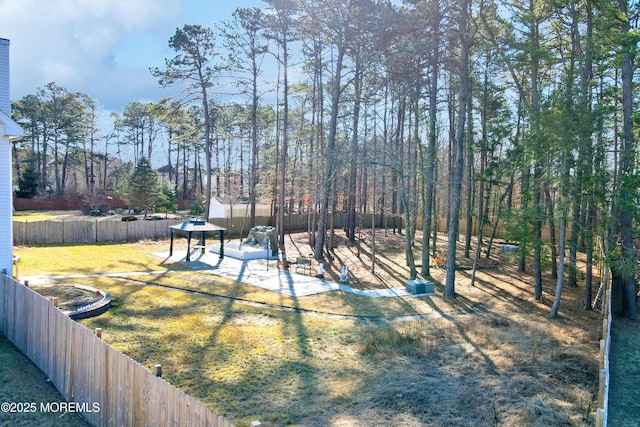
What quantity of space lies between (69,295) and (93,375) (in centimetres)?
626

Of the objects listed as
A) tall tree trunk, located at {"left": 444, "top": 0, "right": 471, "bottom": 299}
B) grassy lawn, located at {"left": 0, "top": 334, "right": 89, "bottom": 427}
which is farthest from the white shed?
tall tree trunk, located at {"left": 444, "top": 0, "right": 471, "bottom": 299}

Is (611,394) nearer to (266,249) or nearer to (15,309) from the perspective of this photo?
(15,309)

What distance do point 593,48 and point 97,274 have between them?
1620 cm

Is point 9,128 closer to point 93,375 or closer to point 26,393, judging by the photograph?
point 26,393

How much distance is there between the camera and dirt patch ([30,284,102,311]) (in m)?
9.76

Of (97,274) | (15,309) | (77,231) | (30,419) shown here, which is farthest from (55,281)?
(77,231)

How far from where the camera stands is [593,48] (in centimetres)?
1169

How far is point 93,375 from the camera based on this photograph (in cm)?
522

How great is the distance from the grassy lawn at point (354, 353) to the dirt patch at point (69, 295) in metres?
0.63

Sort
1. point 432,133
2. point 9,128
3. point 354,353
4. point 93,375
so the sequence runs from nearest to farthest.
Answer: point 93,375 < point 354,353 < point 9,128 < point 432,133

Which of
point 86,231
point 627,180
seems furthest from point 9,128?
point 627,180
